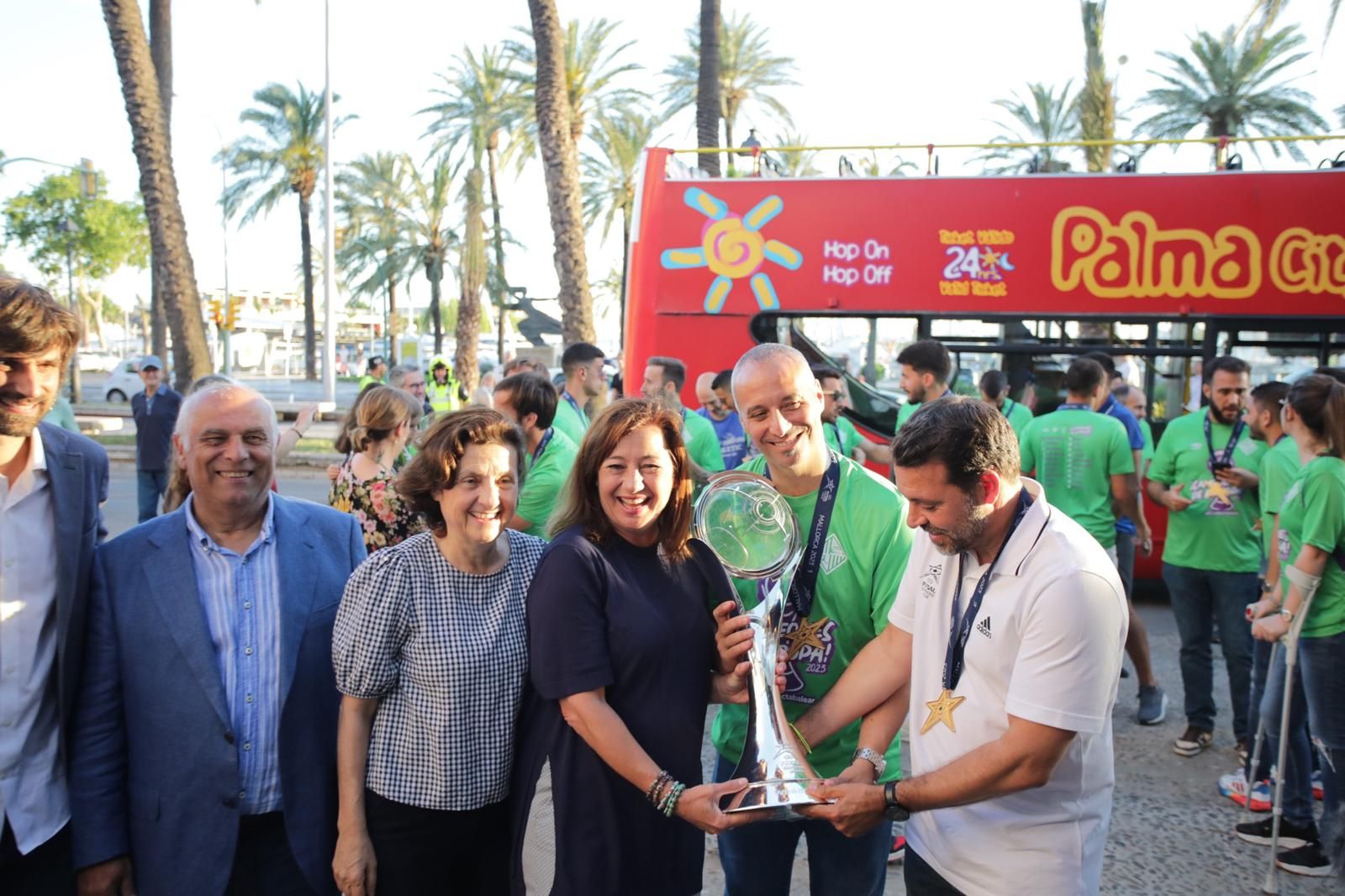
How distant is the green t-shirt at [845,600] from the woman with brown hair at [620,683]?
0.99ft

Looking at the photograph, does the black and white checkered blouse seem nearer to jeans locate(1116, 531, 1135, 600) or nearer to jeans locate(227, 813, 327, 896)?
jeans locate(227, 813, 327, 896)

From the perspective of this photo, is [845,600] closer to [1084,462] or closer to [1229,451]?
[1084,462]

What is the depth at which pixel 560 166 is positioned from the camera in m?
13.6

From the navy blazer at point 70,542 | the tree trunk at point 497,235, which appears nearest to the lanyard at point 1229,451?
the navy blazer at point 70,542

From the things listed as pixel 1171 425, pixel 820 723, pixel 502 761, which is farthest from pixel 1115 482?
pixel 502 761

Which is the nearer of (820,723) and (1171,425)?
(820,723)

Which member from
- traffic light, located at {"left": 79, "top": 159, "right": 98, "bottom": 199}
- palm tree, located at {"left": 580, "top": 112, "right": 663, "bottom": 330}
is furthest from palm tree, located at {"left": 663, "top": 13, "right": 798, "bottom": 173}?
traffic light, located at {"left": 79, "top": 159, "right": 98, "bottom": 199}

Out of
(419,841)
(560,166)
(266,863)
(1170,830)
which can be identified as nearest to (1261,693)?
(1170,830)

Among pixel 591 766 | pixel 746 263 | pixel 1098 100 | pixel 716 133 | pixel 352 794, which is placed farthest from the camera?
pixel 1098 100

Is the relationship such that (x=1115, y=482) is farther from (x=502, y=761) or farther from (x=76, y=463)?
(x=76, y=463)

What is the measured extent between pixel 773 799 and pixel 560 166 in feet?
40.9

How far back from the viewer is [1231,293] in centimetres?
831

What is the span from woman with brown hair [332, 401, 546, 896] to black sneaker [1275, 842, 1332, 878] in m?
3.44

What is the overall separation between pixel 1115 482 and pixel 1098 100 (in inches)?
671
